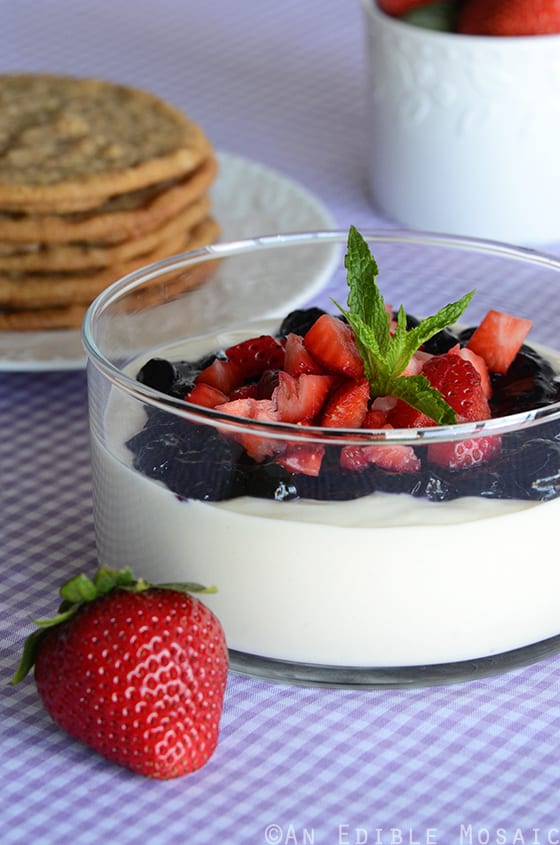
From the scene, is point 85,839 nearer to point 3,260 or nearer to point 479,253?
point 479,253

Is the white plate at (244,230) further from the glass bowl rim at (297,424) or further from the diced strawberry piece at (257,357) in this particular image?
the diced strawberry piece at (257,357)

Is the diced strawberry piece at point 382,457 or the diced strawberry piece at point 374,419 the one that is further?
the diced strawberry piece at point 374,419

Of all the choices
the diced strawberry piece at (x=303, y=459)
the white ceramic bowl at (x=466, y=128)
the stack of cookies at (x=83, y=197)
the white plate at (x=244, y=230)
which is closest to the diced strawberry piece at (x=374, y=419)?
the diced strawberry piece at (x=303, y=459)

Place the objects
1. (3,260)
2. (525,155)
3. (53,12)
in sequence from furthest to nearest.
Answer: (53,12) → (525,155) → (3,260)

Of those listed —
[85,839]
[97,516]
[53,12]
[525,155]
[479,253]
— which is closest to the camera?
[85,839]

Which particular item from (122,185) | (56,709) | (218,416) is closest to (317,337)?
(218,416)

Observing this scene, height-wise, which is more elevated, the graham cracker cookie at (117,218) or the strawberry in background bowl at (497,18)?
the strawberry in background bowl at (497,18)
